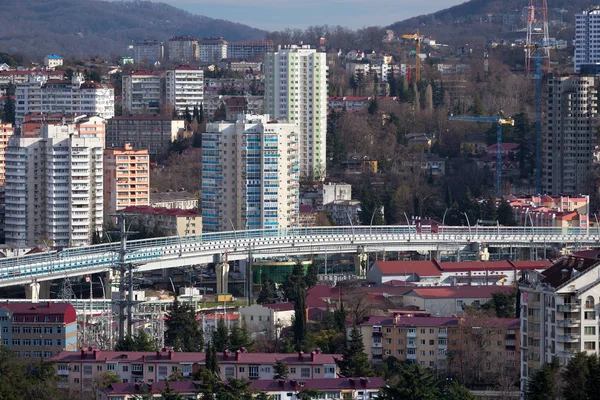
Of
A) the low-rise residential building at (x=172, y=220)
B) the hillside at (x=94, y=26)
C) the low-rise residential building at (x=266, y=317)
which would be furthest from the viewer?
the hillside at (x=94, y=26)

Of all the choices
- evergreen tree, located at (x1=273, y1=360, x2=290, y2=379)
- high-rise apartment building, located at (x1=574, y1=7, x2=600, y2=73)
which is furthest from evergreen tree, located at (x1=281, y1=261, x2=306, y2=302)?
high-rise apartment building, located at (x1=574, y1=7, x2=600, y2=73)

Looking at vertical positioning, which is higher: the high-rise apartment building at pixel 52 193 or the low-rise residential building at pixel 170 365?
the high-rise apartment building at pixel 52 193

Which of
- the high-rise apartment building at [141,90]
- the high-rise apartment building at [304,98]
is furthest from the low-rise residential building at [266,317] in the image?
the high-rise apartment building at [141,90]

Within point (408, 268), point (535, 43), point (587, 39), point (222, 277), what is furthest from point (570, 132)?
point (587, 39)

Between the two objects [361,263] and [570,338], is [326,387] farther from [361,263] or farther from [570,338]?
[361,263]

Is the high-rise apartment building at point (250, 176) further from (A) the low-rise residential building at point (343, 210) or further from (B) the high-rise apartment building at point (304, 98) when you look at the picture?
(B) the high-rise apartment building at point (304, 98)

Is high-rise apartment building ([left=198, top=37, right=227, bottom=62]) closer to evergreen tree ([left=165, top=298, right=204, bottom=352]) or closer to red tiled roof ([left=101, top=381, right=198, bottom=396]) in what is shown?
evergreen tree ([left=165, top=298, right=204, bottom=352])
